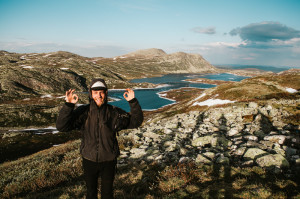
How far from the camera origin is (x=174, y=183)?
806 cm

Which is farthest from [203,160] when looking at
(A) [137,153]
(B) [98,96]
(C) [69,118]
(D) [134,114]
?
(C) [69,118]

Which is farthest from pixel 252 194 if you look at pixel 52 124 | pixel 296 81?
pixel 52 124

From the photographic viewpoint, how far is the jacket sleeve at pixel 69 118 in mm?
4930

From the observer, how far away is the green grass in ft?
23.1

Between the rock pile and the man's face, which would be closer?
the man's face

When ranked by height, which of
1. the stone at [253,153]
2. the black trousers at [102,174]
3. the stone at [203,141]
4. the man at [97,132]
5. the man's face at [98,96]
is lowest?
the stone at [203,141]

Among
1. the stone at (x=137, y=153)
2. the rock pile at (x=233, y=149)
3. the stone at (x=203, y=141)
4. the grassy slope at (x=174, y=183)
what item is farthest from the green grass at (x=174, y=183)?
the stone at (x=203, y=141)

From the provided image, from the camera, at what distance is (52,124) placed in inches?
2724

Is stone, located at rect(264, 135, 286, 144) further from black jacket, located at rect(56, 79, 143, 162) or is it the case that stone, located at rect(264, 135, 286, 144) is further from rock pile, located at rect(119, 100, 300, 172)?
black jacket, located at rect(56, 79, 143, 162)

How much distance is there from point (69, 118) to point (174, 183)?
19.3 ft

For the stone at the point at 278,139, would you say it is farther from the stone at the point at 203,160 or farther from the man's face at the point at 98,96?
the man's face at the point at 98,96

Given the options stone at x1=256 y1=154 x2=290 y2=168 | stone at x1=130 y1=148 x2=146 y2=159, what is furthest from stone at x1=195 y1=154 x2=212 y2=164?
stone at x1=130 y1=148 x2=146 y2=159

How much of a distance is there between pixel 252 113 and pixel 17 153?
159 feet

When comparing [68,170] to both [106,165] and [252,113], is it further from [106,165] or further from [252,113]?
[252,113]
